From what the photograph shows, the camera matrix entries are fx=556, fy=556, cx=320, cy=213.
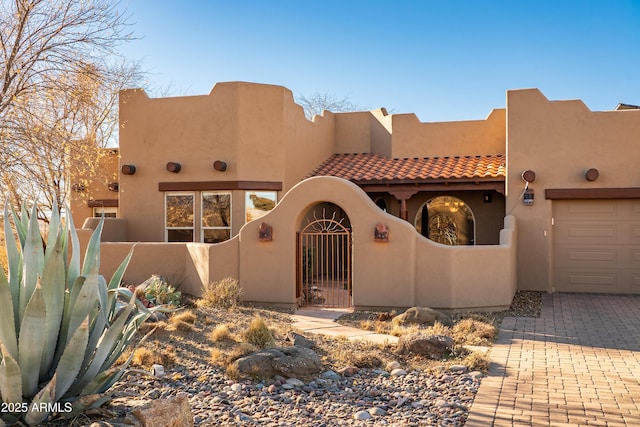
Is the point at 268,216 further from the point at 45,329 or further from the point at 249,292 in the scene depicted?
the point at 45,329

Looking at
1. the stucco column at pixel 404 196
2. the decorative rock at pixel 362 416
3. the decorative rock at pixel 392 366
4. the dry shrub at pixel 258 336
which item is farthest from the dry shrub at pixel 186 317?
the stucco column at pixel 404 196

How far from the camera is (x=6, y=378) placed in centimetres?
400

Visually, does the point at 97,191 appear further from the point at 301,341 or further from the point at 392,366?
the point at 392,366

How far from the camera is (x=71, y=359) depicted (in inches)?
171

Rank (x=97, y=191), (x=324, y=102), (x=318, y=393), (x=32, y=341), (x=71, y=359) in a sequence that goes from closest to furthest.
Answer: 1. (x=32, y=341)
2. (x=71, y=359)
3. (x=318, y=393)
4. (x=97, y=191)
5. (x=324, y=102)

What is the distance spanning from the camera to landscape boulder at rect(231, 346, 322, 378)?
7.30 metres

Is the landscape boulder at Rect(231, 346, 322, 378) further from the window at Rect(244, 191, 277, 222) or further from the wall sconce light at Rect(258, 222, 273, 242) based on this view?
the window at Rect(244, 191, 277, 222)

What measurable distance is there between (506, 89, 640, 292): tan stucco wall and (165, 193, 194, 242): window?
915 cm

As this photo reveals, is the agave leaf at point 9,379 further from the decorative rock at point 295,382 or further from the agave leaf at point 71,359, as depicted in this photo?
the decorative rock at point 295,382

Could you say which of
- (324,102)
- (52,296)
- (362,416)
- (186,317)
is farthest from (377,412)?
(324,102)

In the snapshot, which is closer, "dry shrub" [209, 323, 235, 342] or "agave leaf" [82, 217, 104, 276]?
"agave leaf" [82, 217, 104, 276]

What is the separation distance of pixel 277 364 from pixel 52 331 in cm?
348

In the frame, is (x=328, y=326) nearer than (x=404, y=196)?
Yes

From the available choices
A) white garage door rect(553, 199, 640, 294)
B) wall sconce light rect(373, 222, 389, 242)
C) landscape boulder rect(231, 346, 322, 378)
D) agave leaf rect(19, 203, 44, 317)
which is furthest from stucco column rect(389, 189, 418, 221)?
agave leaf rect(19, 203, 44, 317)
